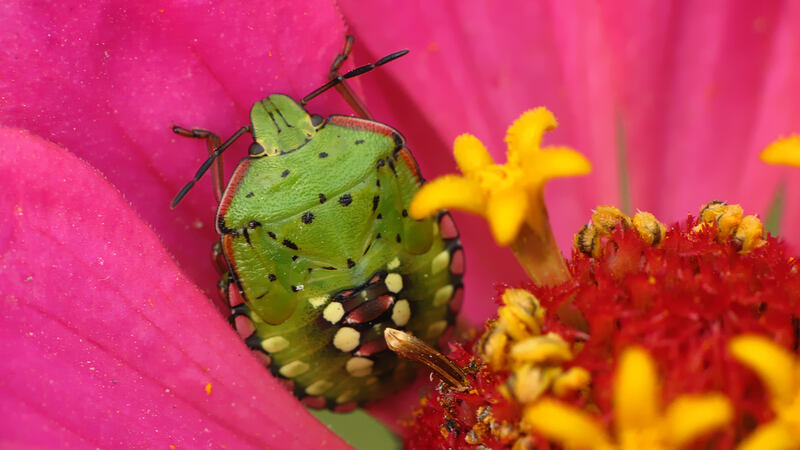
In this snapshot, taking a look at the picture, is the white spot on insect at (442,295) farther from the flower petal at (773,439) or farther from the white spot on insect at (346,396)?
the flower petal at (773,439)

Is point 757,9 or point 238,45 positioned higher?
point 238,45

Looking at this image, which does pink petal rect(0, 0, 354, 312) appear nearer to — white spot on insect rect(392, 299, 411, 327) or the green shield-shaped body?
the green shield-shaped body

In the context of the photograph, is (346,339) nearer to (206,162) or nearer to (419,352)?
(419,352)

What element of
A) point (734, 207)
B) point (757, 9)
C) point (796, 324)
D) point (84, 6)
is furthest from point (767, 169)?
point (84, 6)

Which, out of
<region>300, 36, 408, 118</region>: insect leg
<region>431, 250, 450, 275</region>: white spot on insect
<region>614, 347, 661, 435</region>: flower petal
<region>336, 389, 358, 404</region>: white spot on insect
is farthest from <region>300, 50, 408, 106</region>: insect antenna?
<region>614, 347, 661, 435</region>: flower petal

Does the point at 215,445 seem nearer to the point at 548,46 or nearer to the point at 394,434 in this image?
the point at 394,434
